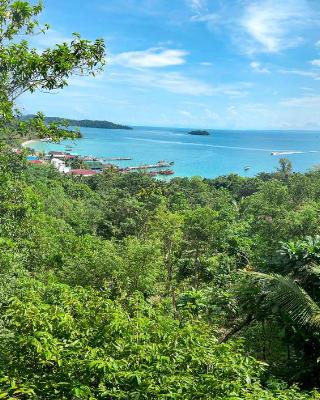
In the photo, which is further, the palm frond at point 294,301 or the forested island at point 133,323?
the palm frond at point 294,301

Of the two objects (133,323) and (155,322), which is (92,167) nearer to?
(155,322)

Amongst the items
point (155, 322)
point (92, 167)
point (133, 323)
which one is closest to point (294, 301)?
point (155, 322)

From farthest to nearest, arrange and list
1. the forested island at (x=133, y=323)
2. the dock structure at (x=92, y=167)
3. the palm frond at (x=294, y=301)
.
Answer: the dock structure at (x=92, y=167), the palm frond at (x=294, y=301), the forested island at (x=133, y=323)

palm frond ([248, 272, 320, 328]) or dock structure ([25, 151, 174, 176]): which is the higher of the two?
palm frond ([248, 272, 320, 328])

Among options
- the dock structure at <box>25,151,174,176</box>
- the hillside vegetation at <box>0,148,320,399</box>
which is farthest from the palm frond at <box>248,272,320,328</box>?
the dock structure at <box>25,151,174,176</box>

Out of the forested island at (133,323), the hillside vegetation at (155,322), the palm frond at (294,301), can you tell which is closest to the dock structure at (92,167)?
the hillside vegetation at (155,322)

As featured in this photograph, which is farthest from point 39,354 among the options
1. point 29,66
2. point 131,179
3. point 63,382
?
point 131,179

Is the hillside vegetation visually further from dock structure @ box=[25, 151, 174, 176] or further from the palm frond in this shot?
dock structure @ box=[25, 151, 174, 176]

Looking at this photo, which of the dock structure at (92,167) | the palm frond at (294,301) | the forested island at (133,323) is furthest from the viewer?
the dock structure at (92,167)

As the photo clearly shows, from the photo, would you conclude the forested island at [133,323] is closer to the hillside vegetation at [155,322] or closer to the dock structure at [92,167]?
the hillside vegetation at [155,322]

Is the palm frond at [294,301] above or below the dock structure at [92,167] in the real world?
above

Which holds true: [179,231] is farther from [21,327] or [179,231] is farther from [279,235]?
[21,327]

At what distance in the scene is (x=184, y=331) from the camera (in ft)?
14.3

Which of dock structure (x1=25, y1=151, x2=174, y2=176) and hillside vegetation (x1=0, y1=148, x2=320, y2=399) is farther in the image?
dock structure (x1=25, y1=151, x2=174, y2=176)
